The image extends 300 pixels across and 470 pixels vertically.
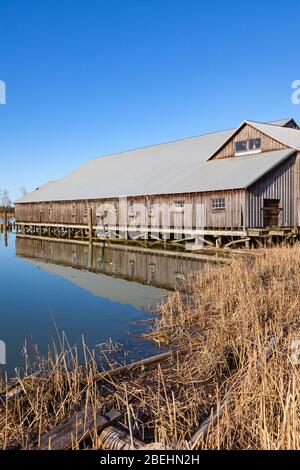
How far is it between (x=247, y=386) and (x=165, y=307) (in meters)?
5.37

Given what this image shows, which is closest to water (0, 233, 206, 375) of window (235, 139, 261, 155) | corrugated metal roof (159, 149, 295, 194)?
corrugated metal roof (159, 149, 295, 194)

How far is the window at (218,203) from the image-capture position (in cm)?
2611

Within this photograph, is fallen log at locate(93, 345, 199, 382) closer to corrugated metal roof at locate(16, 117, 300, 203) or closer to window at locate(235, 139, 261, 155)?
corrugated metal roof at locate(16, 117, 300, 203)

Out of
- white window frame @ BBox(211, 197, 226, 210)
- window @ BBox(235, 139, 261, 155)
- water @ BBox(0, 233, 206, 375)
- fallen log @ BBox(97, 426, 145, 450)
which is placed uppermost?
window @ BBox(235, 139, 261, 155)

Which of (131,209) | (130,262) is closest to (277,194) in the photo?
(130,262)

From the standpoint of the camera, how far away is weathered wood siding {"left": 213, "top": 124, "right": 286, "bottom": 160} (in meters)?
27.7

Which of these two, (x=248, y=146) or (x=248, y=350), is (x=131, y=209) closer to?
(x=248, y=146)

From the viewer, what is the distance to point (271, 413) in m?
4.47

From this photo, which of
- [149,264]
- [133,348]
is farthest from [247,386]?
[149,264]

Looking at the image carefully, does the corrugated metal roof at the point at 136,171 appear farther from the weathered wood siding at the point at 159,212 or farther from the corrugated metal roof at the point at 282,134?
the corrugated metal roof at the point at 282,134

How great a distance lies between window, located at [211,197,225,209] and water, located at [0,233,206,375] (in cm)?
515

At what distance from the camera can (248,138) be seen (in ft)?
95.6

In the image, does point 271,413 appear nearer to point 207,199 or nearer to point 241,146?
point 207,199

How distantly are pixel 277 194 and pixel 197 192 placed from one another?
5260 millimetres
